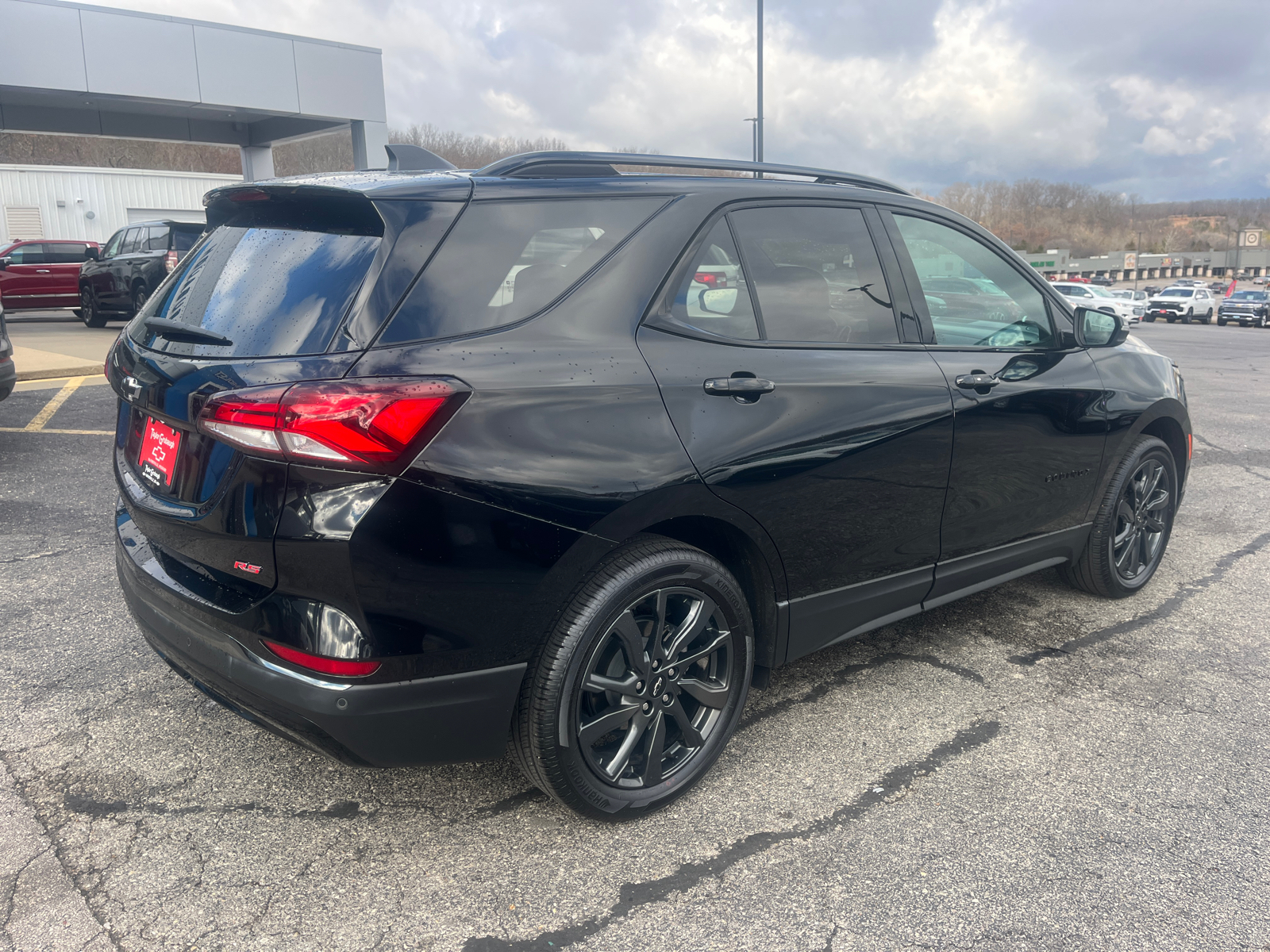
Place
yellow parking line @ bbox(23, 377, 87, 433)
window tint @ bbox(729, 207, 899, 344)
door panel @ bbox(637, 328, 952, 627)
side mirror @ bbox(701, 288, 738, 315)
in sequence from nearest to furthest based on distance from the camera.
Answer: door panel @ bbox(637, 328, 952, 627)
side mirror @ bbox(701, 288, 738, 315)
window tint @ bbox(729, 207, 899, 344)
yellow parking line @ bbox(23, 377, 87, 433)

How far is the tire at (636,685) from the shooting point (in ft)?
7.72

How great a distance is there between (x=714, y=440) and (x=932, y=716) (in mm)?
1412

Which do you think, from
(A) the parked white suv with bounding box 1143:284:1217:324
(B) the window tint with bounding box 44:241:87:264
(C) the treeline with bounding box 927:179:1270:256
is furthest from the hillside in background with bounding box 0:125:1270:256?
(B) the window tint with bounding box 44:241:87:264

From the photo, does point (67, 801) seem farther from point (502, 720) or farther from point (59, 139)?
point (59, 139)

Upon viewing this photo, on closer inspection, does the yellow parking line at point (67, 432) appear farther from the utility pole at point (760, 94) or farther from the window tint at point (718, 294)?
the utility pole at point (760, 94)

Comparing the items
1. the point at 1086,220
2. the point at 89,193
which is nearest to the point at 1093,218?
the point at 1086,220

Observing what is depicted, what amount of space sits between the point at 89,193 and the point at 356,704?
33.5 meters

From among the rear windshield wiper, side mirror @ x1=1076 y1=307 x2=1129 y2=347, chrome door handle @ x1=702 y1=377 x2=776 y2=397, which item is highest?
the rear windshield wiper

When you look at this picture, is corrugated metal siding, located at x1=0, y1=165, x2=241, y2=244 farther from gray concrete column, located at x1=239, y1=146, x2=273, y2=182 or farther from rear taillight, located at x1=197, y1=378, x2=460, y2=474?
rear taillight, located at x1=197, y1=378, x2=460, y2=474

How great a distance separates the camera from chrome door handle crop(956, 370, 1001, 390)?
3.27m

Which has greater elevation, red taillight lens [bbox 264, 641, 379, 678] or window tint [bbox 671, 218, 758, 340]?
window tint [bbox 671, 218, 758, 340]

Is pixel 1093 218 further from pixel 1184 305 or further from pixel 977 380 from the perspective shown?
pixel 977 380

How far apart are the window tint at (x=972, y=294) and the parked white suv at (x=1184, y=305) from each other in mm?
49021

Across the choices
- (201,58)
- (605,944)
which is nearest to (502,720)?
(605,944)
